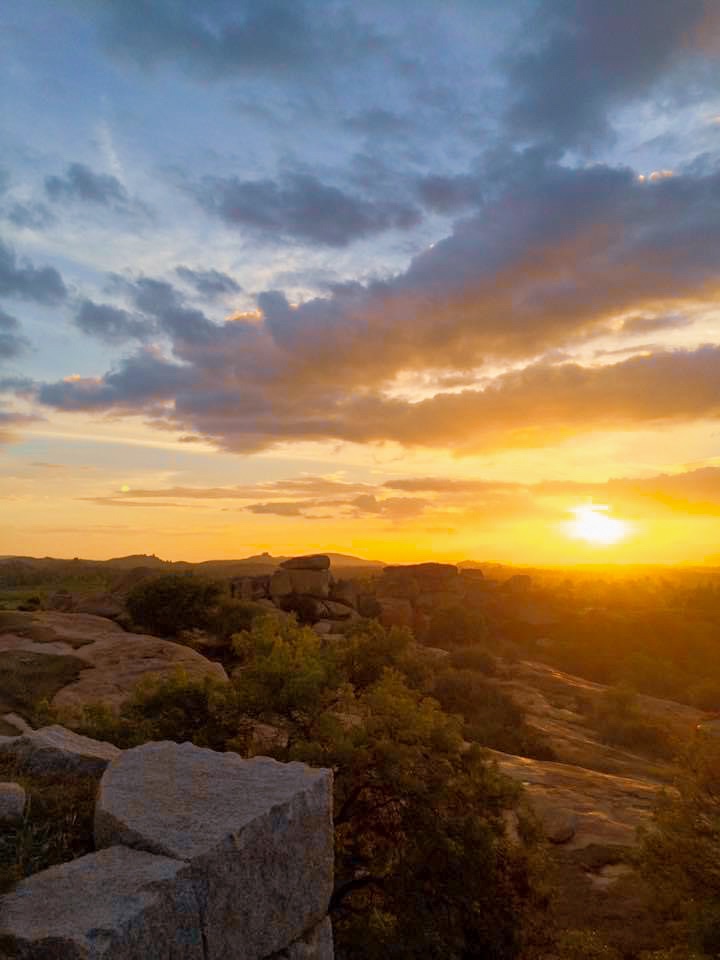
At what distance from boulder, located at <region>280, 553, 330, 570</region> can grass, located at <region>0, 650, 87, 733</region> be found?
95.1 ft

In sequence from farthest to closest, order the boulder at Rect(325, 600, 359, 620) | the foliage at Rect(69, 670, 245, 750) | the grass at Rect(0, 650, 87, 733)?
1. the boulder at Rect(325, 600, 359, 620)
2. the grass at Rect(0, 650, 87, 733)
3. the foliage at Rect(69, 670, 245, 750)

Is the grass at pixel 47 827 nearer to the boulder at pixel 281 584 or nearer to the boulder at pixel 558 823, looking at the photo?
the boulder at pixel 558 823

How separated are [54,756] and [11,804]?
1463 millimetres

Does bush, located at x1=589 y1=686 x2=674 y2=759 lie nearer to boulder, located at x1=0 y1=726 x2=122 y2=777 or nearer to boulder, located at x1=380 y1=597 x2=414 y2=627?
boulder, located at x1=380 y1=597 x2=414 y2=627

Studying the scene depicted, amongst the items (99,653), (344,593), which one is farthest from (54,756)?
(344,593)

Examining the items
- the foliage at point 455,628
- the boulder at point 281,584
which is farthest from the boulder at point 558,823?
the boulder at point 281,584

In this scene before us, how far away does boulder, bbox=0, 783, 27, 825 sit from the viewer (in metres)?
6.69

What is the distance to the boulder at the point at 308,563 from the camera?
166ft

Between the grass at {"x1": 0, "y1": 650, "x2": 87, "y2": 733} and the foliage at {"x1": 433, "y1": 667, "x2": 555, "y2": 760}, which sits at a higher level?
the grass at {"x1": 0, "y1": 650, "x2": 87, "y2": 733}

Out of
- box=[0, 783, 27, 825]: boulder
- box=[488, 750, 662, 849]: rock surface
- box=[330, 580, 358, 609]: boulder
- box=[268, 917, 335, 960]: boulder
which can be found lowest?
box=[488, 750, 662, 849]: rock surface

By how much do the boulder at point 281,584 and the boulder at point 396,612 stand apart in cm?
743

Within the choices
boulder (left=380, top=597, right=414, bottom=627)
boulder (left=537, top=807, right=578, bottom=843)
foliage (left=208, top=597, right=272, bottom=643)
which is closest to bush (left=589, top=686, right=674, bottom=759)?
boulder (left=537, top=807, right=578, bottom=843)

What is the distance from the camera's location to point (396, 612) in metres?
54.2

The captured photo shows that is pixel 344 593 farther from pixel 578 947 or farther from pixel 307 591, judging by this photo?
pixel 578 947
